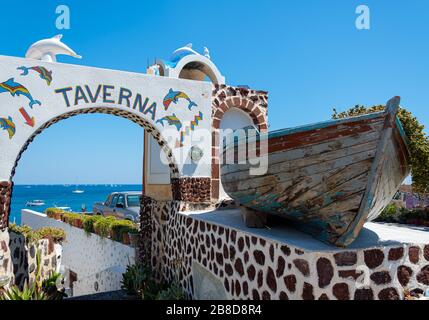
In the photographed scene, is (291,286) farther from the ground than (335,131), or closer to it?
closer to it

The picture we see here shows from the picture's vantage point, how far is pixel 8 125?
231 inches

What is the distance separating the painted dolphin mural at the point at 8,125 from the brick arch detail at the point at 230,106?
3.93 metres

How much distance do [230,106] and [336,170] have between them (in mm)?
4946

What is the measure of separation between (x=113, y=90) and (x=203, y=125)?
207 centimetres

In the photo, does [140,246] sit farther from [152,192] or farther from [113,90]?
[113,90]

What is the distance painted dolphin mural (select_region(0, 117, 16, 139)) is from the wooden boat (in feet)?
13.9

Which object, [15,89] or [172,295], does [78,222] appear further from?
[15,89]

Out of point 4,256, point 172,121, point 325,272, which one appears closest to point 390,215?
point 172,121

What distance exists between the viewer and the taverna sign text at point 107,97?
639 cm

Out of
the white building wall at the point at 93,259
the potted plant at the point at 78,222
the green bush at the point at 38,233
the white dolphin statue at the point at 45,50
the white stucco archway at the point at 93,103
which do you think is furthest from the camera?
the potted plant at the point at 78,222

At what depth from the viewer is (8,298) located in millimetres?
5703

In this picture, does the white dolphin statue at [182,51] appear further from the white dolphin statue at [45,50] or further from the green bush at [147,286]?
the green bush at [147,286]

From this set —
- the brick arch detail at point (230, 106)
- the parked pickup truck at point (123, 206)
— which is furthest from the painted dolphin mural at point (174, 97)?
the parked pickup truck at point (123, 206)
